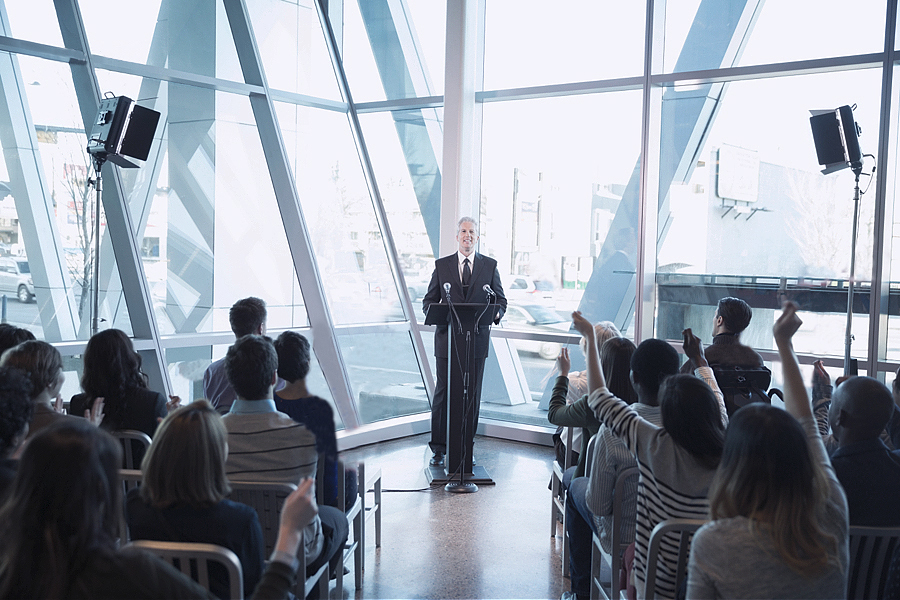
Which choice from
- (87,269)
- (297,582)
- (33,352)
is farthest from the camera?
(87,269)

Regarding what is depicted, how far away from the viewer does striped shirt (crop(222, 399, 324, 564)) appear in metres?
2.25

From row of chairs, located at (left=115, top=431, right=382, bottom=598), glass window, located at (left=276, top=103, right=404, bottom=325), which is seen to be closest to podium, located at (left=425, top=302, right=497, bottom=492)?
row of chairs, located at (left=115, top=431, right=382, bottom=598)

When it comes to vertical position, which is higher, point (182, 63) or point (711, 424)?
point (182, 63)

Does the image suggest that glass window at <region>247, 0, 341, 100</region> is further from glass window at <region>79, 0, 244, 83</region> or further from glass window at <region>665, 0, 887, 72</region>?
glass window at <region>665, 0, 887, 72</region>

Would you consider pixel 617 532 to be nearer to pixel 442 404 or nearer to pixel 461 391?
pixel 461 391

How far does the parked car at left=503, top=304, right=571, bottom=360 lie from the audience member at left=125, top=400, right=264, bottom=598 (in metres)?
4.62

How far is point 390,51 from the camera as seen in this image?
6.58 m

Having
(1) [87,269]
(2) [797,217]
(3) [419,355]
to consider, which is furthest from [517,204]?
(1) [87,269]

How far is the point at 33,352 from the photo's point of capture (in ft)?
8.20

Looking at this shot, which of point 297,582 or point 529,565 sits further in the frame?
point 529,565

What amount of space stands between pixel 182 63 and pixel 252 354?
3.80 meters

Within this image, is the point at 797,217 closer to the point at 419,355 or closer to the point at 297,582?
the point at 419,355

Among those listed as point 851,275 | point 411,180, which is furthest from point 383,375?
point 851,275

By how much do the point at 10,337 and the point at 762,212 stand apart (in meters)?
5.04
